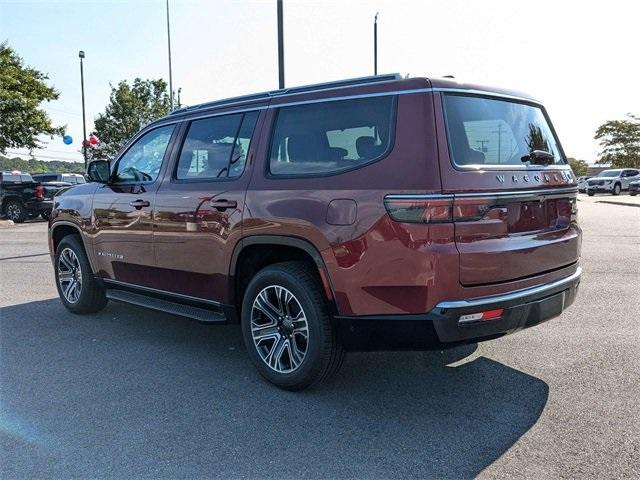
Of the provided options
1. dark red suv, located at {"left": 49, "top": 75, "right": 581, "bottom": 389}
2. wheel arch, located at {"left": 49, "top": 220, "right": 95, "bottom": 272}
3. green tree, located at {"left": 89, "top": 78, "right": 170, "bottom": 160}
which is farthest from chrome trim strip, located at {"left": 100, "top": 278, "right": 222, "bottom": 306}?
green tree, located at {"left": 89, "top": 78, "right": 170, "bottom": 160}

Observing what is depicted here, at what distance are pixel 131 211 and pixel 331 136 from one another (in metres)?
2.24

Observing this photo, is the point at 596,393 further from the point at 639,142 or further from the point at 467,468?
the point at 639,142

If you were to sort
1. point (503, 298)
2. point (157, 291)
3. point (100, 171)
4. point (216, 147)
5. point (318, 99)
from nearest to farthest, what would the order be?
point (503, 298) → point (318, 99) → point (216, 147) → point (157, 291) → point (100, 171)

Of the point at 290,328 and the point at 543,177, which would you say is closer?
the point at 543,177

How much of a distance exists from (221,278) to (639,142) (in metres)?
83.1

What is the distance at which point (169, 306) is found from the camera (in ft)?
15.2

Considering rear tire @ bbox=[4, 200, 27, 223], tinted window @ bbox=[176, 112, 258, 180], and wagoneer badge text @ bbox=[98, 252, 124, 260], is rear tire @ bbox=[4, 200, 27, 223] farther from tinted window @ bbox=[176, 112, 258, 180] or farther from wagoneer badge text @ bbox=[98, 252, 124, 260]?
tinted window @ bbox=[176, 112, 258, 180]

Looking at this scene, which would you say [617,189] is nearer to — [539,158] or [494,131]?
[539,158]

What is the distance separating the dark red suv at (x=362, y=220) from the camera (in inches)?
123

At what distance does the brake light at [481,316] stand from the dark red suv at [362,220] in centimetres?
1

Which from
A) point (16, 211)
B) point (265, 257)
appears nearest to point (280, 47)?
point (265, 257)

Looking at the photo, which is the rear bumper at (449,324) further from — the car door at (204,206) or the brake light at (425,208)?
the car door at (204,206)

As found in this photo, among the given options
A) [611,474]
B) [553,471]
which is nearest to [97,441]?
[553,471]

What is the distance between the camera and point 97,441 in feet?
10.3
